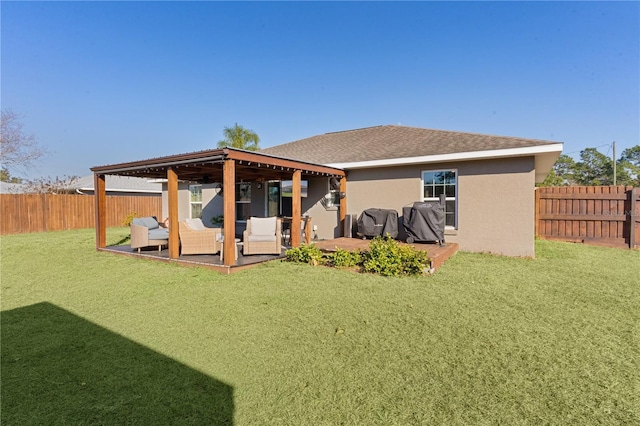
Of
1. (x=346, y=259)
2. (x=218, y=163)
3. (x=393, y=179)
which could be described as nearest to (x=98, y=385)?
(x=346, y=259)

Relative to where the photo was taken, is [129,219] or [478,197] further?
[129,219]

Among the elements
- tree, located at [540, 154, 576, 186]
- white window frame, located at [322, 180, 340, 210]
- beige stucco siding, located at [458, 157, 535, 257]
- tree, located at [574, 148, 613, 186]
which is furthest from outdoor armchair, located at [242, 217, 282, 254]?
tree, located at [574, 148, 613, 186]

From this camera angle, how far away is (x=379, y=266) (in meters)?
5.89

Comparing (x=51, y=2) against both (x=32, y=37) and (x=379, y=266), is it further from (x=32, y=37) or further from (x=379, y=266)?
(x=379, y=266)

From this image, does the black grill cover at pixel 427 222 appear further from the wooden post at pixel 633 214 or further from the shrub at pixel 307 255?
the wooden post at pixel 633 214

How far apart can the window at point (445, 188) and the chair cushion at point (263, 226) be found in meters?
4.44

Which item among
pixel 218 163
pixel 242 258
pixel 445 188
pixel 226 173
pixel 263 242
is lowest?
pixel 242 258

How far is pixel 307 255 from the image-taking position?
22.4ft

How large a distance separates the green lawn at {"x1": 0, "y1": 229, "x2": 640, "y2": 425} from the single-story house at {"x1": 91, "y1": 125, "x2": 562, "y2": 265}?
2.40m

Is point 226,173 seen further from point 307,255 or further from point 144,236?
point 144,236

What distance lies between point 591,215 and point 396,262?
8321 mm

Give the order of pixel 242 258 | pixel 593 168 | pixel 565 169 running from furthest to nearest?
pixel 565 169 → pixel 593 168 → pixel 242 258

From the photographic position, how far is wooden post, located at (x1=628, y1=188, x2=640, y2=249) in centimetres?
898

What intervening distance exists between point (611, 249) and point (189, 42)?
16.4m
